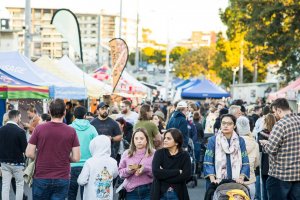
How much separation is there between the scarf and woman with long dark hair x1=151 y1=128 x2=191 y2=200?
36 cm

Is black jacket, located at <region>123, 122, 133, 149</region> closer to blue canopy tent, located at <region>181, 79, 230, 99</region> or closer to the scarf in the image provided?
the scarf

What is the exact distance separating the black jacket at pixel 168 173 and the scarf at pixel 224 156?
363mm

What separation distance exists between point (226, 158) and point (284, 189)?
1.01m

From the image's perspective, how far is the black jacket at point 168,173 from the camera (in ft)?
32.6

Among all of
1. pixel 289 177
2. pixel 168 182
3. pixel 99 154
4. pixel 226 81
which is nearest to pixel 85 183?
pixel 99 154

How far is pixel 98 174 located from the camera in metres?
10.1

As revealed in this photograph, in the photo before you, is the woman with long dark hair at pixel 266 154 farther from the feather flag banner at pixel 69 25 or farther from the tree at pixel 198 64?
the tree at pixel 198 64

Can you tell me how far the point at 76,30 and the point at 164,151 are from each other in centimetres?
1098

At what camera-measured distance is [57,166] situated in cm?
983

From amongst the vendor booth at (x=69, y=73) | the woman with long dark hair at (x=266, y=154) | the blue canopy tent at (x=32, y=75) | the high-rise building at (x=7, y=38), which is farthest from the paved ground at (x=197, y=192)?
the high-rise building at (x=7, y=38)

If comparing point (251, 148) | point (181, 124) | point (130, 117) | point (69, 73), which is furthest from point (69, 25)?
point (251, 148)

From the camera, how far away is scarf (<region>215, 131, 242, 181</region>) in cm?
1009

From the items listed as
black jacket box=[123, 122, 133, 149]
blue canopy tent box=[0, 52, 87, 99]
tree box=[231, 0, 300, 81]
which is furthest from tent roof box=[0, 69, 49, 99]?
tree box=[231, 0, 300, 81]

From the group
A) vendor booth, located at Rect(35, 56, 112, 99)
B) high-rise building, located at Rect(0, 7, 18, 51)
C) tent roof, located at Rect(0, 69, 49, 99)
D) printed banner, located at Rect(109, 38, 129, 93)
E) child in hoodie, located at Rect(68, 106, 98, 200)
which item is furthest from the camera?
high-rise building, located at Rect(0, 7, 18, 51)
